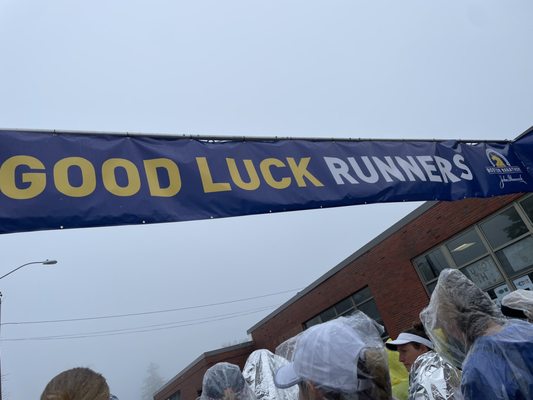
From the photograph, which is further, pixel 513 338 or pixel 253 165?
pixel 253 165

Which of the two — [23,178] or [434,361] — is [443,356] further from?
[23,178]

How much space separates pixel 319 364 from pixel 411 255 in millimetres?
11668

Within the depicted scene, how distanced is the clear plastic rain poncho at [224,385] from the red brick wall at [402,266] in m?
9.36

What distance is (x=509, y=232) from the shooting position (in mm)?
10086

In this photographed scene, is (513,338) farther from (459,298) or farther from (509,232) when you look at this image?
(509,232)

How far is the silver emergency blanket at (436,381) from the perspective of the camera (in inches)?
93.1

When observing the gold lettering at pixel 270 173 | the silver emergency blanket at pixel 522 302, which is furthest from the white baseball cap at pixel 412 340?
the gold lettering at pixel 270 173

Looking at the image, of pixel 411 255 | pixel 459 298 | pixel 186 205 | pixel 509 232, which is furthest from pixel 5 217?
pixel 411 255

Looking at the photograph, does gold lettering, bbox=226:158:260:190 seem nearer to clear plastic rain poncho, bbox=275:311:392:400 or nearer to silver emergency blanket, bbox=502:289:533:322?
clear plastic rain poncho, bbox=275:311:392:400

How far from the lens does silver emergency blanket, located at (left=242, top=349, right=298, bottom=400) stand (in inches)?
156

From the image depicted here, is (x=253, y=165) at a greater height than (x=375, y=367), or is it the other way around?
(x=253, y=165)

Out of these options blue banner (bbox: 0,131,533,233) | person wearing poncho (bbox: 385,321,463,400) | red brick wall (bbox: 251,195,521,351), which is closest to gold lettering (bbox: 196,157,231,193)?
blue banner (bbox: 0,131,533,233)

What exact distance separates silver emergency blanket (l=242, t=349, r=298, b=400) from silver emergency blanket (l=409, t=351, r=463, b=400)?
1.64m

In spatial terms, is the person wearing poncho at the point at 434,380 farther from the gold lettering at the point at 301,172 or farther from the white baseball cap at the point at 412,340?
the gold lettering at the point at 301,172
